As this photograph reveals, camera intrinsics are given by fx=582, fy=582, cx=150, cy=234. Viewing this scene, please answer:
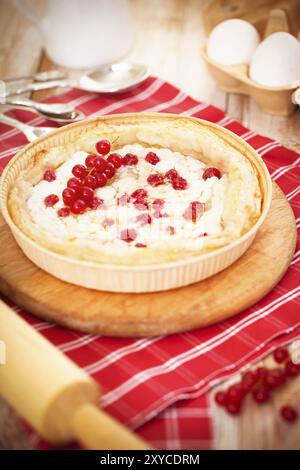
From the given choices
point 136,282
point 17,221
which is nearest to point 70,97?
point 17,221

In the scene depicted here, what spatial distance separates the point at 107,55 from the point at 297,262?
1.66 metres

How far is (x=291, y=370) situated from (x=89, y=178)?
0.86 meters

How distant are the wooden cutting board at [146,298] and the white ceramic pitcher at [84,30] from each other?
142 cm

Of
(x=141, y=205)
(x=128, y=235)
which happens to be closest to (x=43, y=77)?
(x=141, y=205)

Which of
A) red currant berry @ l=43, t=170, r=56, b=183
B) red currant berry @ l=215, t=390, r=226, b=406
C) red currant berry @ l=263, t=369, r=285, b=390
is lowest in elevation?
red currant berry @ l=215, t=390, r=226, b=406

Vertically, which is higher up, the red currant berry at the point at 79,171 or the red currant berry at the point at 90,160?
the red currant berry at the point at 90,160

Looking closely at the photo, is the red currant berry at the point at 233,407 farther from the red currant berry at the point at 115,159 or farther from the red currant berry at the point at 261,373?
the red currant berry at the point at 115,159

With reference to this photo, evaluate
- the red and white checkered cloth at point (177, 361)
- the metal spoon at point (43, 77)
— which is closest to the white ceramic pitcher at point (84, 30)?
the metal spoon at point (43, 77)

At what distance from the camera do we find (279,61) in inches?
96.8

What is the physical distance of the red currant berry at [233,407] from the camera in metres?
1.38

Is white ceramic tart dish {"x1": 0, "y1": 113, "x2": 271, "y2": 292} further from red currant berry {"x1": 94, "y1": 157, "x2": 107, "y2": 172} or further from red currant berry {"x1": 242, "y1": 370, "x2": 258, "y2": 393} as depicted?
red currant berry {"x1": 242, "y1": 370, "x2": 258, "y2": 393}

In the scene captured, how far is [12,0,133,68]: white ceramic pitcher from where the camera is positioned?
2695mm

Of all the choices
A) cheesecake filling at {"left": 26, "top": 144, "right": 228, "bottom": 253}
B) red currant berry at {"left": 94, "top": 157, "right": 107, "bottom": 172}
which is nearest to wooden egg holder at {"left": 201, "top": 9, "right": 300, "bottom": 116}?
cheesecake filling at {"left": 26, "top": 144, "right": 228, "bottom": 253}

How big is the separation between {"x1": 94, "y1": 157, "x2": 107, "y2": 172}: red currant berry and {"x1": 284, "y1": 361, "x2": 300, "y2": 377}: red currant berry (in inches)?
34.3
